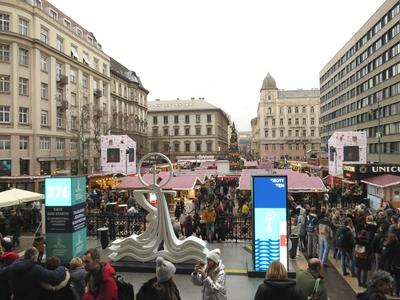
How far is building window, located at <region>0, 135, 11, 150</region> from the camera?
1535 inches

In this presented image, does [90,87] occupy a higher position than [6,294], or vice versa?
[90,87]

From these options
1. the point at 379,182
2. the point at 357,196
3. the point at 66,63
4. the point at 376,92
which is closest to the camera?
the point at 379,182

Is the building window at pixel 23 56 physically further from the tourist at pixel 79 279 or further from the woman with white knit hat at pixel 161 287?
the woman with white knit hat at pixel 161 287

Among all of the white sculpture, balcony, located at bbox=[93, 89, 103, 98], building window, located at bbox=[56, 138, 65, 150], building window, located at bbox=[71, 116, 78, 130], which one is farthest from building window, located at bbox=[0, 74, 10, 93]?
the white sculpture

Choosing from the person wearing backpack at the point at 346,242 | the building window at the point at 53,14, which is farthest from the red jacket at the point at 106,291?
the building window at the point at 53,14

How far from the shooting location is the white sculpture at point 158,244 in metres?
11.6

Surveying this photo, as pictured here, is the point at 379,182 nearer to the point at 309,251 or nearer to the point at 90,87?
the point at 309,251

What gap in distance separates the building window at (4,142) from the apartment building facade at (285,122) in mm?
99111

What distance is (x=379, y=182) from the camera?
2283cm

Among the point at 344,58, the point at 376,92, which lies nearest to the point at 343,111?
the point at 344,58

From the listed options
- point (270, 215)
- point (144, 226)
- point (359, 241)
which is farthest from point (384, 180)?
point (270, 215)

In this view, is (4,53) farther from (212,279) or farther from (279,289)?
(279,289)

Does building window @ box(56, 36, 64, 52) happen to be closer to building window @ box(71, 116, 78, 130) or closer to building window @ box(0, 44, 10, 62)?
building window @ box(0, 44, 10, 62)

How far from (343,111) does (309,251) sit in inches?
2870
